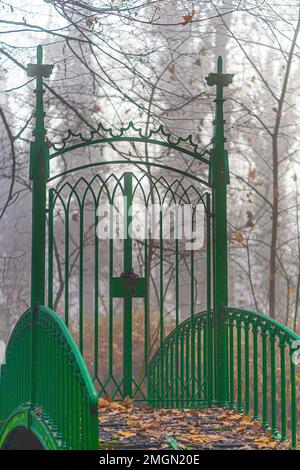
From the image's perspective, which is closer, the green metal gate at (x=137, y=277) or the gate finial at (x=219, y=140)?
the green metal gate at (x=137, y=277)

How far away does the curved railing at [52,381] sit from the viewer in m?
5.52

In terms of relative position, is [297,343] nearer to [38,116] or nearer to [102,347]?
Result: [38,116]

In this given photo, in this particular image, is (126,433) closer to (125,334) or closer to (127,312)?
(125,334)

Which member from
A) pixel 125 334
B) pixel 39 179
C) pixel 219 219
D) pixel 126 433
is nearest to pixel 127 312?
pixel 125 334

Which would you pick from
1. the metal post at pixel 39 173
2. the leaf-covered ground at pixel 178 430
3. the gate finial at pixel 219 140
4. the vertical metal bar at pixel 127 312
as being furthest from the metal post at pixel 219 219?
the metal post at pixel 39 173

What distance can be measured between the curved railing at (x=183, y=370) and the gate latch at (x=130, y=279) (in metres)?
0.60

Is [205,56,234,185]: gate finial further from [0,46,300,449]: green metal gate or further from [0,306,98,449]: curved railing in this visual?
[0,306,98,449]: curved railing

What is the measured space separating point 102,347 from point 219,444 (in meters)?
15.5

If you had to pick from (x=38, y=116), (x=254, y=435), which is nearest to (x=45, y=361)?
(x=254, y=435)

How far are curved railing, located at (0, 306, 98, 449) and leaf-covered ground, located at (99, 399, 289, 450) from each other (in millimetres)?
509

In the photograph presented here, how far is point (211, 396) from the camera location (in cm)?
828

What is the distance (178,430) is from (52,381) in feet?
3.78

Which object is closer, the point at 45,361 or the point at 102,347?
the point at 45,361

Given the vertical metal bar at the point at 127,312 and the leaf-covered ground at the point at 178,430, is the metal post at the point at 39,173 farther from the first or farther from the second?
the leaf-covered ground at the point at 178,430
